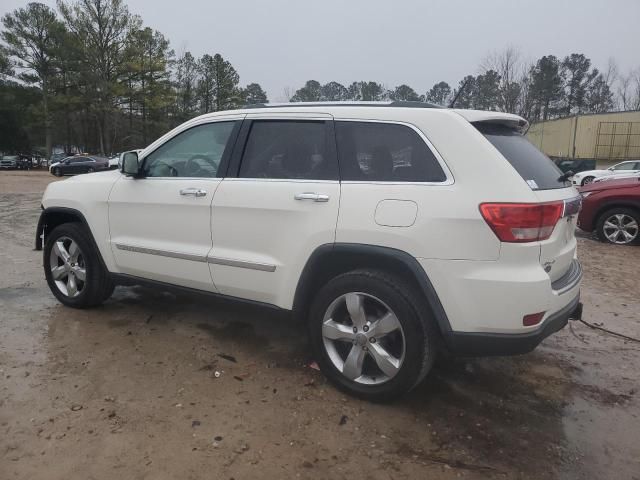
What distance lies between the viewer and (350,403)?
3.05 meters

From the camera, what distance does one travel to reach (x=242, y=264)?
3369 mm

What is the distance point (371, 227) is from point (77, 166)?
1421 inches

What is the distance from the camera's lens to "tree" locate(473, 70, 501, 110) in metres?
40.9

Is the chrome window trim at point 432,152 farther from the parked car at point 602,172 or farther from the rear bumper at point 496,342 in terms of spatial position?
the parked car at point 602,172

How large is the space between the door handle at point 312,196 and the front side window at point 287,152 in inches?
5.4

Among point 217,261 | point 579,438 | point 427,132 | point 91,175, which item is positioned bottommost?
point 579,438

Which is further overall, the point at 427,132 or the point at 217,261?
the point at 217,261

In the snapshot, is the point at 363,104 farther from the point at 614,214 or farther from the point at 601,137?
the point at 601,137

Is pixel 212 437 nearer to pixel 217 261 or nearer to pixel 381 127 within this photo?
pixel 217 261

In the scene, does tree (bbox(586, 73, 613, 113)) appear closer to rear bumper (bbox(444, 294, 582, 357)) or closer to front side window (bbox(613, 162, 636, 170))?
front side window (bbox(613, 162, 636, 170))

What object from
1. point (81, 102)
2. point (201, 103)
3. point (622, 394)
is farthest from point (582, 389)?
point (201, 103)

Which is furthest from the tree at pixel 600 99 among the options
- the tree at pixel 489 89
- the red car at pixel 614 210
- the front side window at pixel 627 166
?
the red car at pixel 614 210

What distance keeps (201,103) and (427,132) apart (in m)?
58.5

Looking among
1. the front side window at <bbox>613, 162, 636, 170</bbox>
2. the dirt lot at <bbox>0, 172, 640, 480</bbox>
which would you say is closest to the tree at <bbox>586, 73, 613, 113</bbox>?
the front side window at <bbox>613, 162, 636, 170</bbox>
